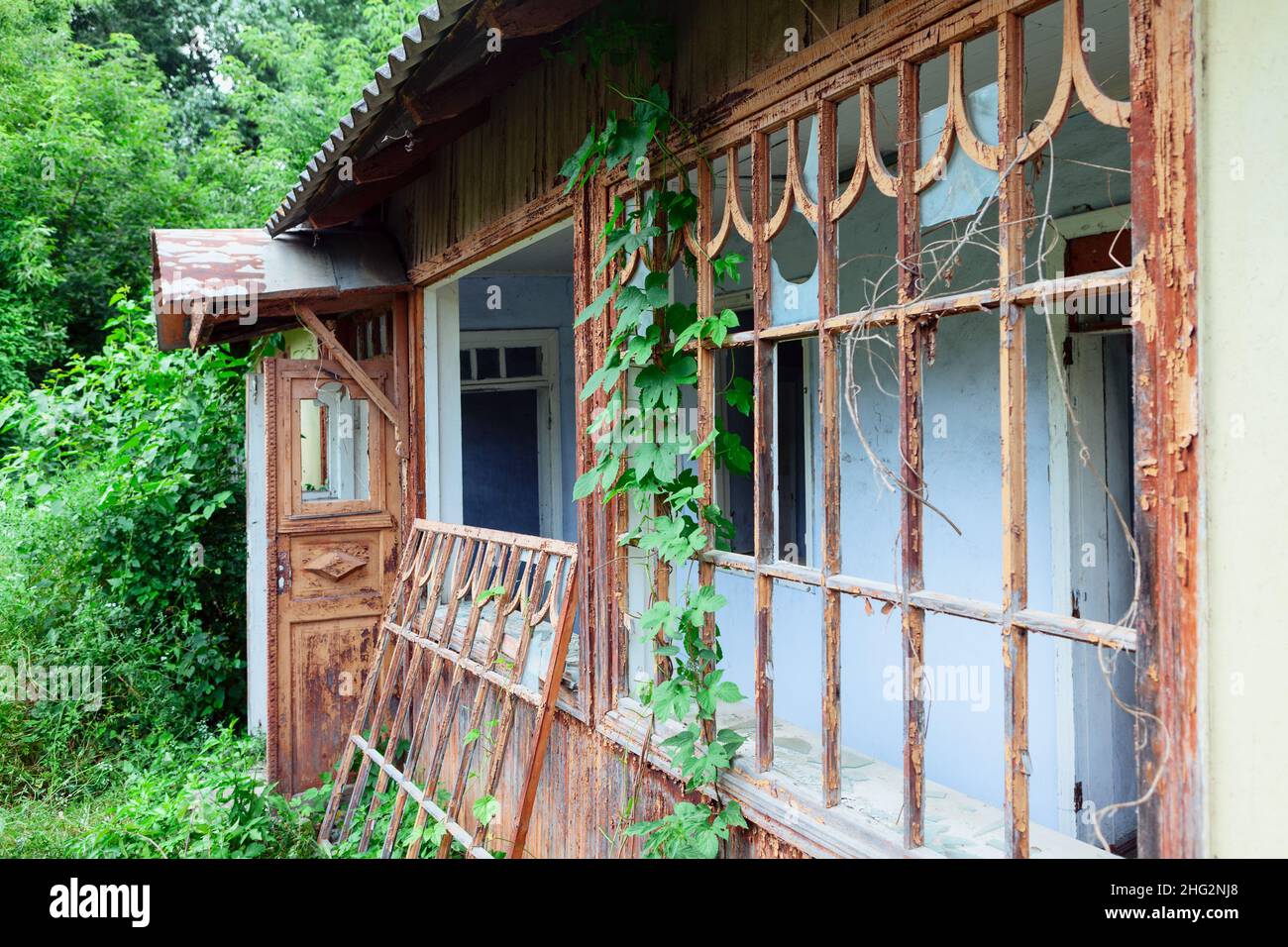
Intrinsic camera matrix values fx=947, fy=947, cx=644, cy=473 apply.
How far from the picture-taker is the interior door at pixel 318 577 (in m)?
5.18

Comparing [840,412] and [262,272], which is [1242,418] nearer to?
[840,412]

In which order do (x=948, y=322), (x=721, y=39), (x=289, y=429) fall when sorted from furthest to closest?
1. (x=289, y=429)
2. (x=948, y=322)
3. (x=721, y=39)

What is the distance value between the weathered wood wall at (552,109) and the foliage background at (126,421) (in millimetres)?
3026

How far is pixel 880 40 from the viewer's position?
2.06 m

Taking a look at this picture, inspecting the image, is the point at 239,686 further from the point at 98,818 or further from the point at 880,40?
the point at 880,40

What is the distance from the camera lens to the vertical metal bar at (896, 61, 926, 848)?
1994 mm

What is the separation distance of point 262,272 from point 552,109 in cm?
219

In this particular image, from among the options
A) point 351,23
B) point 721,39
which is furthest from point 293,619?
point 351,23

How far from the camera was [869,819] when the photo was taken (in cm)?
217

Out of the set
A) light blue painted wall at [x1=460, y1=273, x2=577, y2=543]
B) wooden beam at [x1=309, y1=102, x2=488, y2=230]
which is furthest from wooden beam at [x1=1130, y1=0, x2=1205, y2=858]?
light blue painted wall at [x1=460, y1=273, x2=577, y2=543]

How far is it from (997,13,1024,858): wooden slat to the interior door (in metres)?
4.22

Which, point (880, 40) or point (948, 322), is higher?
→ point (880, 40)

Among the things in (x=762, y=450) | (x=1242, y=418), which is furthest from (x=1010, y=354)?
(x=762, y=450)

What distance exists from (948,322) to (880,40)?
92.1 inches
